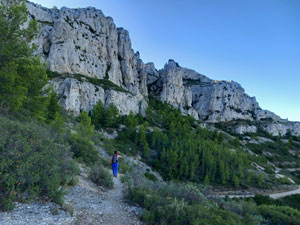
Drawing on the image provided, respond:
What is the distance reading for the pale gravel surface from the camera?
13.6ft

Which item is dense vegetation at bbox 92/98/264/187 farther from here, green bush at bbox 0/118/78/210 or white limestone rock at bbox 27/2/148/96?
green bush at bbox 0/118/78/210

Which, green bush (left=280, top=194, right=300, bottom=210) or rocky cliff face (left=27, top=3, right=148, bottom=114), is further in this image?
rocky cliff face (left=27, top=3, right=148, bottom=114)

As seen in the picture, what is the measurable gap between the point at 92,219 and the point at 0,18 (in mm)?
16471

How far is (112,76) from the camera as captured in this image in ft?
244

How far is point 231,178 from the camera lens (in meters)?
38.2

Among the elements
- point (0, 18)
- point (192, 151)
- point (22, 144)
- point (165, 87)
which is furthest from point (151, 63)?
point (22, 144)

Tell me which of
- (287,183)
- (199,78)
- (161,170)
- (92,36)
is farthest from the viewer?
(199,78)

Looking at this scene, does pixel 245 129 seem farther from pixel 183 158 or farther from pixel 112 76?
pixel 112 76

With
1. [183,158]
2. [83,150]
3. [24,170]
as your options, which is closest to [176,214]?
[24,170]

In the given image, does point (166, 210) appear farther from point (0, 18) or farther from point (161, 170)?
point (161, 170)

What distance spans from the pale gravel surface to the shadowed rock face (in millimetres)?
44242

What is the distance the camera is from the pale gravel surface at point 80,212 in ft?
13.6

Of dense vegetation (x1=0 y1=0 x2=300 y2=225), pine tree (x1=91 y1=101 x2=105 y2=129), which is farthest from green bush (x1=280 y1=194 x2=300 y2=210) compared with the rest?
pine tree (x1=91 y1=101 x2=105 y2=129)

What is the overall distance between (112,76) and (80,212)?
7357 cm
